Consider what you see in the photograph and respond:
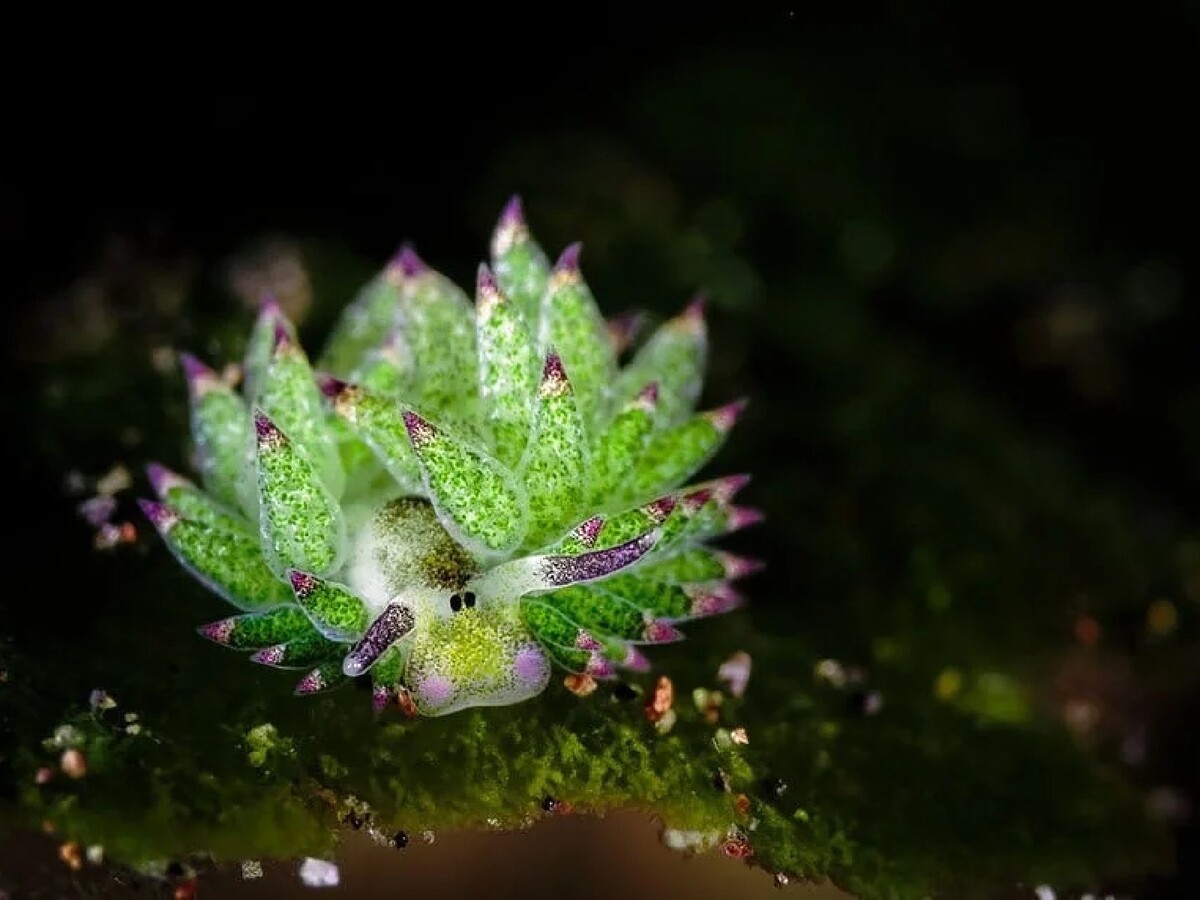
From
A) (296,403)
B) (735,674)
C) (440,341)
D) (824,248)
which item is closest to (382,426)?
(296,403)

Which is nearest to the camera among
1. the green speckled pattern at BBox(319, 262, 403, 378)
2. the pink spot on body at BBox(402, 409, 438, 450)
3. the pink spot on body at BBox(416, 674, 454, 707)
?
the pink spot on body at BBox(402, 409, 438, 450)

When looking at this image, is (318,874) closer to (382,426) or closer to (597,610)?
(597,610)

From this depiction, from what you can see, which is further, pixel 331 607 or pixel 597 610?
pixel 597 610

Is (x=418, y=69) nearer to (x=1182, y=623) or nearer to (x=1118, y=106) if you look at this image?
(x=1118, y=106)

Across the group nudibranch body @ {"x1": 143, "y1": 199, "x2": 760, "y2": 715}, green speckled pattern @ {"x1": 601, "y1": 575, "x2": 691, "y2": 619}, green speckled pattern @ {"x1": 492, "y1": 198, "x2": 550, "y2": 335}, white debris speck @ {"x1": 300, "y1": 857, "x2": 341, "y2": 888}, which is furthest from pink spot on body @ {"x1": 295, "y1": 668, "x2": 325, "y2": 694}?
green speckled pattern @ {"x1": 492, "y1": 198, "x2": 550, "y2": 335}

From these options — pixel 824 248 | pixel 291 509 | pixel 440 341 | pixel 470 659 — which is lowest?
pixel 470 659

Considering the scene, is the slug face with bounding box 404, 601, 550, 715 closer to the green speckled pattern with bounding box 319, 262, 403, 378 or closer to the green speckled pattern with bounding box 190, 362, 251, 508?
the green speckled pattern with bounding box 190, 362, 251, 508

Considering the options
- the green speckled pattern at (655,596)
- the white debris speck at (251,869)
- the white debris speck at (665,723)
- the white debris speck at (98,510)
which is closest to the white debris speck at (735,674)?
the white debris speck at (665,723)
